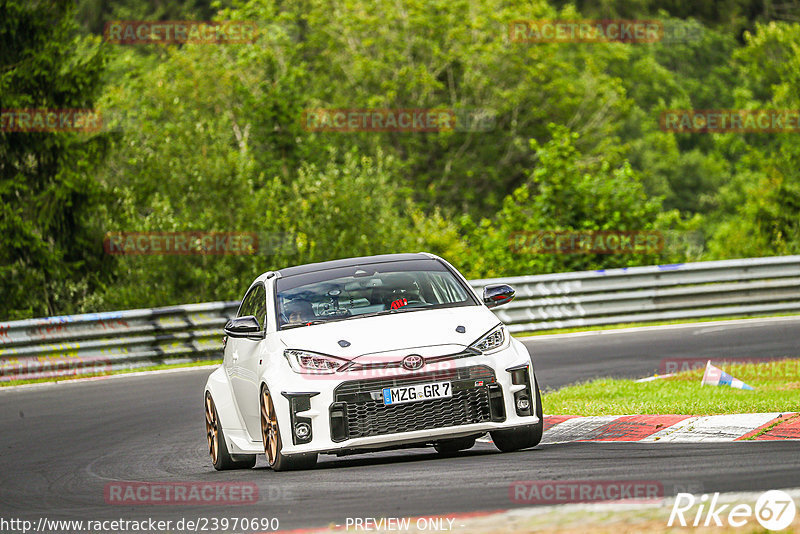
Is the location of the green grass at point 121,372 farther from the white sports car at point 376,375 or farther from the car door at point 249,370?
the white sports car at point 376,375

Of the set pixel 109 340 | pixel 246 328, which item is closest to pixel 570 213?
pixel 109 340

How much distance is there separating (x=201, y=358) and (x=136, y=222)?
263 inches

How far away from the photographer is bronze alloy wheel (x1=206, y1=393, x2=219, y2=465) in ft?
32.8

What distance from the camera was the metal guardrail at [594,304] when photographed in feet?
65.7

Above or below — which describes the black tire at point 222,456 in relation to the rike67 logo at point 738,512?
below

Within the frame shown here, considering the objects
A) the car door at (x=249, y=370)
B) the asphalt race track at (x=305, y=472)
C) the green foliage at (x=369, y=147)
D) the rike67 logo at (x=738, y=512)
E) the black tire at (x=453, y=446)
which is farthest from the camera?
the green foliage at (x=369, y=147)

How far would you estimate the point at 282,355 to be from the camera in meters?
8.69

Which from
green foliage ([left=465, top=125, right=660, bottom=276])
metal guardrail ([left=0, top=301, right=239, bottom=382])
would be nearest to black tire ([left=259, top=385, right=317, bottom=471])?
metal guardrail ([left=0, top=301, right=239, bottom=382])

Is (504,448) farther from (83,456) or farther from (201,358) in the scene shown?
(201,358)

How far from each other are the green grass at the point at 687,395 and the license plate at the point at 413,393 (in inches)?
107

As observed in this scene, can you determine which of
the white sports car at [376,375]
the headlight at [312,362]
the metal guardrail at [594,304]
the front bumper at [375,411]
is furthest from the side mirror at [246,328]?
the metal guardrail at [594,304]

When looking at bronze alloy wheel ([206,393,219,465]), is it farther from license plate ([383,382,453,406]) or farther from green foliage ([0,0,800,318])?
green foliage ([0,0,800,318])

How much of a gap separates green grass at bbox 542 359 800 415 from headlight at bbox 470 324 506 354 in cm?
218

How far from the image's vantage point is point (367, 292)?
372 inches
